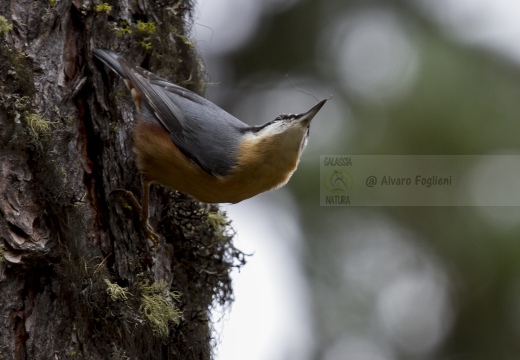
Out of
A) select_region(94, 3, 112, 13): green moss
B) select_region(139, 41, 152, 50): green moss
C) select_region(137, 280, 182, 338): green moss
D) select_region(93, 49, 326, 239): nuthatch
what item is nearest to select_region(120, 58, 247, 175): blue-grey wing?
select_region(93, 49, 326, 239): nuthatch

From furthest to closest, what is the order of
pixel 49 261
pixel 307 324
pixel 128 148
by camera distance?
pixel 307 324, pixel 128 148, pixel 49 261

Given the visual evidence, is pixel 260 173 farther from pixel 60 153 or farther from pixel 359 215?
pixel 359 215

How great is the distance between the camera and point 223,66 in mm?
4969

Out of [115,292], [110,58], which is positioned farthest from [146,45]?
[115,292]

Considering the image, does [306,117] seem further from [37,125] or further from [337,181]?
[337,181]

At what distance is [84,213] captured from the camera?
267cm

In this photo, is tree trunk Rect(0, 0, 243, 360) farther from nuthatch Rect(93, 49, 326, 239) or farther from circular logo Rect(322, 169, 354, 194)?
circular logo Rect(322, 169, 354, 194)

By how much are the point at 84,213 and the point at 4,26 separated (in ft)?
2.46

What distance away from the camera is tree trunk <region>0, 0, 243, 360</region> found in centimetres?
243

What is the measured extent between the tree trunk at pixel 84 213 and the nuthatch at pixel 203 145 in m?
0.09

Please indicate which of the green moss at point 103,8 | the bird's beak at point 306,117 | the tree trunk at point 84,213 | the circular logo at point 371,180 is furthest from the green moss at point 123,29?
the circular logo at point 371,180

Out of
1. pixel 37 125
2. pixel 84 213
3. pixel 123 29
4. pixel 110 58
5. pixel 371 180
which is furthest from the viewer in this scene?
pixel 371 180

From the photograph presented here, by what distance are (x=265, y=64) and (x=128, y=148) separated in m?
2.16

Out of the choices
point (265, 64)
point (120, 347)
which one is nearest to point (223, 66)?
point (265, 64)
